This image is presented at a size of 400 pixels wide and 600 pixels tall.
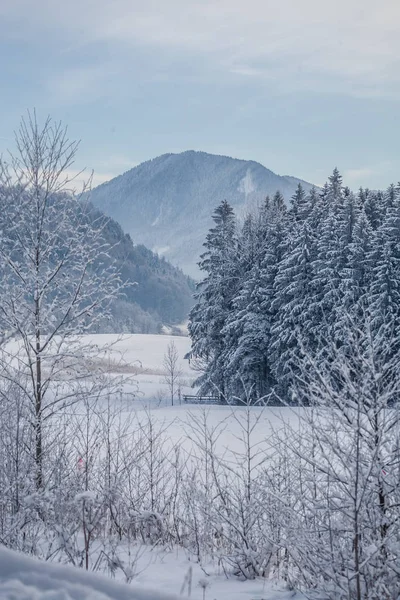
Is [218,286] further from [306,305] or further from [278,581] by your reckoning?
[278,581]

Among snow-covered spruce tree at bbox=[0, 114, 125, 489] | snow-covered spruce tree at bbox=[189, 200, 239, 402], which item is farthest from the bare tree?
snow-covered spruce tree at bbox=[0, 114, 125, 489]

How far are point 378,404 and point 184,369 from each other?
57869mm

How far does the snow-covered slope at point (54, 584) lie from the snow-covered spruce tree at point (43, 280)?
6481 mm

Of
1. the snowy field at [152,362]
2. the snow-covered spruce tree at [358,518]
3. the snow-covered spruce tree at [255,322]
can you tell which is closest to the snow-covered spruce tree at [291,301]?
the snow-covered spruce tree at [255,322]

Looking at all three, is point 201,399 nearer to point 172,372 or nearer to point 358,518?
point 172,372

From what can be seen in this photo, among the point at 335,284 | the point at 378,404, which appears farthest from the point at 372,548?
the point at 335,284

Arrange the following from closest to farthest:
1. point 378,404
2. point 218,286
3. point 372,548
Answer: point 372,548 → point 378,404 → point 218,286

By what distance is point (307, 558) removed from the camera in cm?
561

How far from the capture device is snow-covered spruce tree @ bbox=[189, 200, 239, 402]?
120ft

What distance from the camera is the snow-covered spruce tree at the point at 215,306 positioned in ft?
120

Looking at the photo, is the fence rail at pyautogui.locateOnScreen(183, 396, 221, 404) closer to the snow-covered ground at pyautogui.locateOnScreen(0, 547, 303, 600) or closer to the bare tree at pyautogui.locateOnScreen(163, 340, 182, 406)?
the bare tree at pyautogui.locateOnScreen(163, 340, 182, 406)

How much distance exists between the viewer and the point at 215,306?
→ 36.7 m

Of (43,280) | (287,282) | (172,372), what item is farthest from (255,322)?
(43,280)

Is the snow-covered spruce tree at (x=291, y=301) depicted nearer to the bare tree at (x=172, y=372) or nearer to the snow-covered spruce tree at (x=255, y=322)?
the snow-covered spruce tree at (x=255, y=322)
